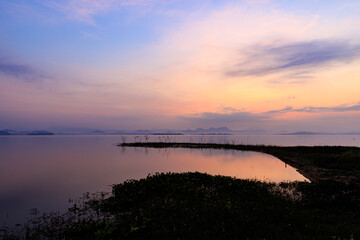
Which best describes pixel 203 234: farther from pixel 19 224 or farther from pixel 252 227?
pixel 19 224

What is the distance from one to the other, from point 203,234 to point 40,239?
304 inches

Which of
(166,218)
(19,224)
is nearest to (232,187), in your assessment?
(166,218)

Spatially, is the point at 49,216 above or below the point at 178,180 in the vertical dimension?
below

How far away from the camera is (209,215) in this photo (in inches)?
404

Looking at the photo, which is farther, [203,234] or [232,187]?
[232,187]

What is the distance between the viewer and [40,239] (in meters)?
9.13

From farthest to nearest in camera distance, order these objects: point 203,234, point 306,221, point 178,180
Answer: point 178,180, point 306,221, point 203,234

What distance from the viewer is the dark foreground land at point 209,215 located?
859cm

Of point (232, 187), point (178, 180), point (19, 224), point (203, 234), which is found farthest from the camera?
point (178, 180)

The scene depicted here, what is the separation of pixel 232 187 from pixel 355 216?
7384mm

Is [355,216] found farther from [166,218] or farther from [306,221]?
[166,218]

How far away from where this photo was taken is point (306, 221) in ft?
31.4

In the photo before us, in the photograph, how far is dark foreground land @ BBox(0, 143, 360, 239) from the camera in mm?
8594

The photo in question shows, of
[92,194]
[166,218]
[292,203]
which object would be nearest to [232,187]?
[292,203]
